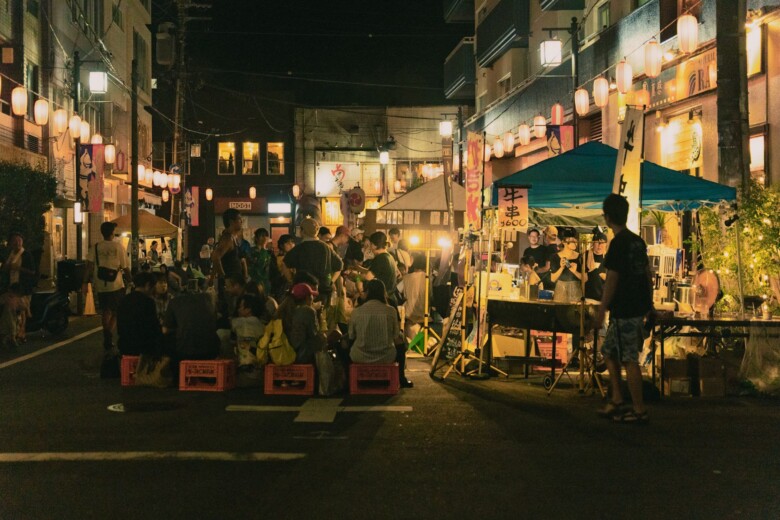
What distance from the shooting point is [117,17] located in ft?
139

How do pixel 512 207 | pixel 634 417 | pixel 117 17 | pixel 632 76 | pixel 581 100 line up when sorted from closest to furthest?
pixel 634 417
pixel 512 207
pixel 632 76
pixel 581 100
pixel 117 17

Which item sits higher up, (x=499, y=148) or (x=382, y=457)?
(x=499, y=148)

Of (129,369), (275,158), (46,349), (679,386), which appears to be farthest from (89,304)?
(275,158)

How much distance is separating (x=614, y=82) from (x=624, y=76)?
2.30 meters

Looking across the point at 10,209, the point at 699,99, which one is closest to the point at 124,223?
the point at 10,209

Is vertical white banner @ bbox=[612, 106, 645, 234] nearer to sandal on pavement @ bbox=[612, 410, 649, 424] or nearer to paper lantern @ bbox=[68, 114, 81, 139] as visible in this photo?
sandal on pavement @ bbox=[612, 410, 649, 424]

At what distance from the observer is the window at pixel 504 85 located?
33.9 metres

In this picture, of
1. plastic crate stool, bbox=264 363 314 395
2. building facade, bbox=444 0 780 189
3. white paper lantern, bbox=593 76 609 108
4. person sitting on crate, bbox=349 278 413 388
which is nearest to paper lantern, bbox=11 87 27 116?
building facade, bbox=444 0 780 189

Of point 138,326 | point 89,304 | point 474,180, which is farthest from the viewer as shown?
point 89,304

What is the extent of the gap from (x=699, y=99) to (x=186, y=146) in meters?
41.1

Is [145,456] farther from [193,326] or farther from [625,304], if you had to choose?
[625,304]

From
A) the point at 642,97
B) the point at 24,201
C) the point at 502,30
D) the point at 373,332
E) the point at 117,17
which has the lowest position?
the point at 373,332

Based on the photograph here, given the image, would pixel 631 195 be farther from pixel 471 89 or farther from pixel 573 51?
pixel 471 89

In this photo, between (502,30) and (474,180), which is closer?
(474,180)
